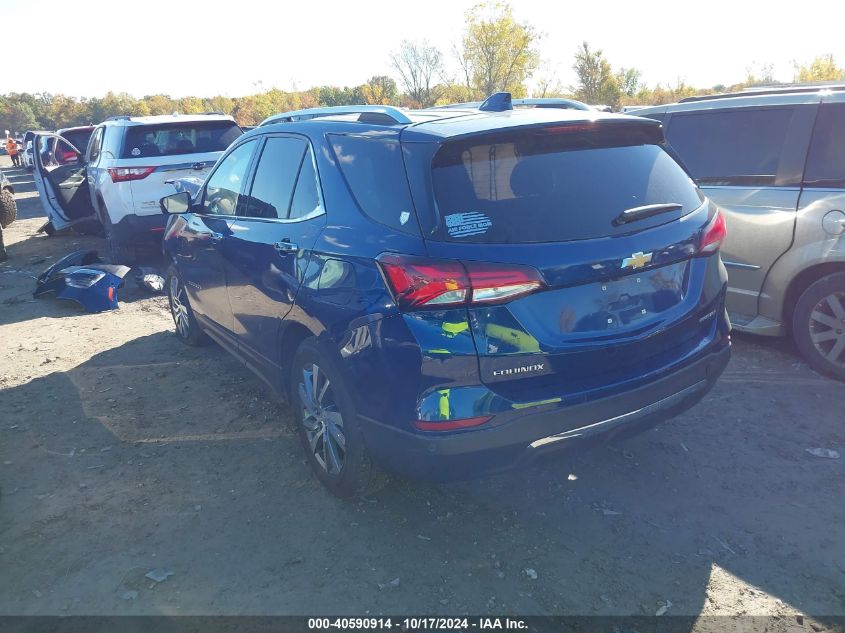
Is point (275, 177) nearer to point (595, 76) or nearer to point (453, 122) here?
point (453, 122)

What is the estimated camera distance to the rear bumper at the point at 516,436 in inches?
102

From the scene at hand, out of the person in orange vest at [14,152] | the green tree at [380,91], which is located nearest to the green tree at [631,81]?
the green tree at [380,91]

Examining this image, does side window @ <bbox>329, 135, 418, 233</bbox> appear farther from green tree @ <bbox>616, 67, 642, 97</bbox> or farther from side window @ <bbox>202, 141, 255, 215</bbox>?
green tree @ <bbox>616, 67, 642, 97</bbox>

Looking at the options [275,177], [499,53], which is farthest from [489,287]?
[499,53]

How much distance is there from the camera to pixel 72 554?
317cm

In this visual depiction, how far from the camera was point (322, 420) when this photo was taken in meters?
3.39

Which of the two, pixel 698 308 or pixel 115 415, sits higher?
pixel 698 308

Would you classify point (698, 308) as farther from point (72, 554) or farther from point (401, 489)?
point (72, 554)

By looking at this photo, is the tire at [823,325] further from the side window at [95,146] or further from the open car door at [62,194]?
the open car door at [62,194]

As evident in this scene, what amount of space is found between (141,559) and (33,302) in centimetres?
590

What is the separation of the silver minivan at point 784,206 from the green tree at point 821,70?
39817 mm

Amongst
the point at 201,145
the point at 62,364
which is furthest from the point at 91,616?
the point at 201,145

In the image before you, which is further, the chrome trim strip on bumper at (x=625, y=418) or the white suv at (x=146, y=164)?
the white suv at (x=146, y=164)

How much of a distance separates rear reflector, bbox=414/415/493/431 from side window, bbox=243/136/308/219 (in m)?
1.60
